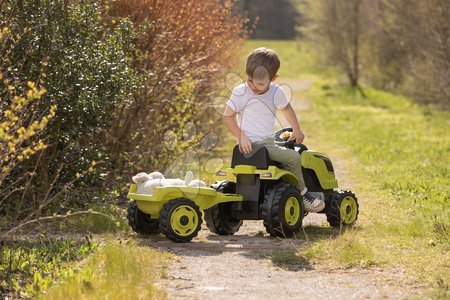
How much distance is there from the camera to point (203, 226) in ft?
30.6

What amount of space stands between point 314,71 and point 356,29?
17.9 meters

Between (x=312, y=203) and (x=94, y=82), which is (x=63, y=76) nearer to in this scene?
(x=94, y=82)

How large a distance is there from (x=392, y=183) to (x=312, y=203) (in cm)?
432

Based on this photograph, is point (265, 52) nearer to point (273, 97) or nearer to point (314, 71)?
point (273, 97)

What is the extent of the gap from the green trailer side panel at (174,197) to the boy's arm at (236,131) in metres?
0.49

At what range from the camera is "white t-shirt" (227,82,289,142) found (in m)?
8.27

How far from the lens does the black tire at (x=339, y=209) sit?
353 inches

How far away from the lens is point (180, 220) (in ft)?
26.0

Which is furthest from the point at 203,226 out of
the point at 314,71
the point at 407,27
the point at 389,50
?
the point at 314,71

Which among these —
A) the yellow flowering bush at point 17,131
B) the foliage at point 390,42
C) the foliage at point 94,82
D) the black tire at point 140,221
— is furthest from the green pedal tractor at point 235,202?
the foliage at point 390,42

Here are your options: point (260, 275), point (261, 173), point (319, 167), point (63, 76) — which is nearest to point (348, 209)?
point (319, 167)

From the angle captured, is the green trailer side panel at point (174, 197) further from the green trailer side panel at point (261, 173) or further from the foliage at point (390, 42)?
the foliage at point (390, 42)

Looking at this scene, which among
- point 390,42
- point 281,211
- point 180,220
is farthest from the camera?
point 390,42

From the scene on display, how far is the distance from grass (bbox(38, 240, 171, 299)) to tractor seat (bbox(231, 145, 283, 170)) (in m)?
1.30
